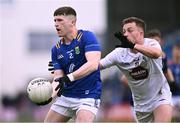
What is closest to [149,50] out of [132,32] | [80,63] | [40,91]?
[132,32]

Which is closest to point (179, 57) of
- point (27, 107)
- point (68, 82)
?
point (68, 82)

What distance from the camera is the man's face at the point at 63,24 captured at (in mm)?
10461

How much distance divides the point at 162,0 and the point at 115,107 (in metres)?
4.71

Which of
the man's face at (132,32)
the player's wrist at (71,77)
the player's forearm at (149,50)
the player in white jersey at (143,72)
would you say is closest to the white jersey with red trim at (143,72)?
the player in white jersey at (143,72)

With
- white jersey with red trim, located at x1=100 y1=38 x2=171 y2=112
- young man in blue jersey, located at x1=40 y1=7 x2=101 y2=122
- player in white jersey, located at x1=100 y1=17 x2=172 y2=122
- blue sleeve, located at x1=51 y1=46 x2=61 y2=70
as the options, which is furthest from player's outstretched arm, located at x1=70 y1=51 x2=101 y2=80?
white jersey with red trim, located at x1=100 y1=38 x2=171 y2=112

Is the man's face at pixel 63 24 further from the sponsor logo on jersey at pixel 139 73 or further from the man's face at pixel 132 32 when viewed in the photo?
the sponsor logo on jersey at pixel 139 73

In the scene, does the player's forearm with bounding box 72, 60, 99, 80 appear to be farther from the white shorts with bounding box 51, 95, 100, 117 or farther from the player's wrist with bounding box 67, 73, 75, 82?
the white shorts with bounding box 51, 95, 100, 117

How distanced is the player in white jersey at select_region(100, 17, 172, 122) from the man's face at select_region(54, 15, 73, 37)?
2.78ft

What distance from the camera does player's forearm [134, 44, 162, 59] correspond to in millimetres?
10473

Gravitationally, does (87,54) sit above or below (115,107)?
above

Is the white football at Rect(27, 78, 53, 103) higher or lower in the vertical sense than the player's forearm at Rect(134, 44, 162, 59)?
lower

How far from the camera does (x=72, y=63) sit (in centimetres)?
1055

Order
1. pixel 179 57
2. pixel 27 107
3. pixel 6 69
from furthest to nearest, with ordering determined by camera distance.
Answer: pixel 6 69 → pixel 27 107 → pixel 179 57

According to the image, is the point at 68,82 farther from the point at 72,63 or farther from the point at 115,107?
the point at 115,107
